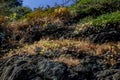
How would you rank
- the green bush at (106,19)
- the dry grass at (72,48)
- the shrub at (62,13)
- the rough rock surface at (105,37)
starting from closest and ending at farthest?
the dry grass at (72,48) → the rough rock surface at (105,37) → the green bush at (106,19) → the shrub at (62,13)

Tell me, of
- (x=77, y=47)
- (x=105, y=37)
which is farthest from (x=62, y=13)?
(x=77, y=47)

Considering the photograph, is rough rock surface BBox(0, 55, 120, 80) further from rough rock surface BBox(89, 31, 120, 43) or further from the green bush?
the green bush

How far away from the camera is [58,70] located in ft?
A: 41.9

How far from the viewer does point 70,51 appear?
15.0 meters

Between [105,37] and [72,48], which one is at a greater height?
[105,37]

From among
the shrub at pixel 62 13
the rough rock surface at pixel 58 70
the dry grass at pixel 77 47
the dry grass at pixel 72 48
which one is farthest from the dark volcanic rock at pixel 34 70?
A: the shrub at pixel 62 13

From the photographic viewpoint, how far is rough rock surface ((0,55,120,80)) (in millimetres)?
12523

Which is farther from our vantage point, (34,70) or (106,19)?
(106,19)

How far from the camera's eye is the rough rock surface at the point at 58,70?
12523 millimetres

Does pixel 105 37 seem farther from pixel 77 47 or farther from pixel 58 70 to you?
pixel 58 70

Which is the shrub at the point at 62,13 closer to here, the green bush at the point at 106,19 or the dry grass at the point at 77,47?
the green bush at the point at 106,19

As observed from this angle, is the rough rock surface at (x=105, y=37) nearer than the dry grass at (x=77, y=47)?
No

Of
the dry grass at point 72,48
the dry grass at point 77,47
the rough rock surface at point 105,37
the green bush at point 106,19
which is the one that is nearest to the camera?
the dry grass at point 72,48

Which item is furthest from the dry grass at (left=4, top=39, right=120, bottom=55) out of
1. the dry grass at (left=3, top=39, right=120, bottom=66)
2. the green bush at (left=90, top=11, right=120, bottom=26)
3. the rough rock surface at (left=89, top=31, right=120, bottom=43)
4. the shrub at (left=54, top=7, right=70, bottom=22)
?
the shrub at (left=54, top=7, right=70, bottom=22)
